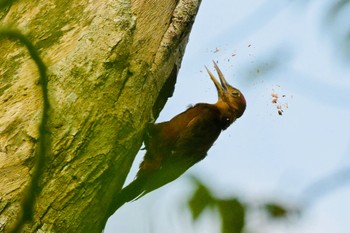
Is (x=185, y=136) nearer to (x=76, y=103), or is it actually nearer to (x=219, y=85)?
(x=219, y=85)

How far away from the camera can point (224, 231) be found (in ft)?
2.70

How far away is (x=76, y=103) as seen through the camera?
2.36 m

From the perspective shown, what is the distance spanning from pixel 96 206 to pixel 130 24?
80cm

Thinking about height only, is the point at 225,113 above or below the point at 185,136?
below

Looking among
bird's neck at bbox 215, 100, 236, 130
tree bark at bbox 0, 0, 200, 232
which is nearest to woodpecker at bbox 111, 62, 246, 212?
bird's neck at bbox 215, 100, 236, 130

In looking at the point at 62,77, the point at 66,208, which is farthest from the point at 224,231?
the point at 62,77

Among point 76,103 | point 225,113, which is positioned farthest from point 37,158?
point 225,113

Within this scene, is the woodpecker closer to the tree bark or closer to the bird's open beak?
the bird's open beak

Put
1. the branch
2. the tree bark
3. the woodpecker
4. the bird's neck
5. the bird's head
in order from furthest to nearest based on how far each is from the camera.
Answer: the bird's head
the bird's neck
the woodpecker
the tree bark
the branch

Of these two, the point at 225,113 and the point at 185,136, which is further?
the point at 225,113

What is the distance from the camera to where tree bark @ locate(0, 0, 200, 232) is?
220 centimetres

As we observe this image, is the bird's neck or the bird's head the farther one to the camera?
the bird's head

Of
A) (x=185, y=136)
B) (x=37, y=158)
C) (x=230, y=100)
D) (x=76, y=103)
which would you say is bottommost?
(x=230, y=100)

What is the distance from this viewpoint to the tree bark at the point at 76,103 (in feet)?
7.20
